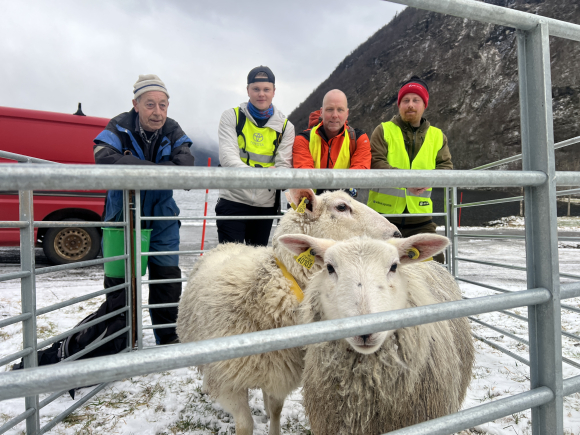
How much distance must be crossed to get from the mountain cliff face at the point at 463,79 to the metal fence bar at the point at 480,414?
38647 mm

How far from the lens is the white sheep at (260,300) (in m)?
2.00

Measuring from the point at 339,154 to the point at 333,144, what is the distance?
12 centimetres

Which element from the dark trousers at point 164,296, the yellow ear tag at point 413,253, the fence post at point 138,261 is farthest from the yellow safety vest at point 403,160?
the fence post at point 138,261

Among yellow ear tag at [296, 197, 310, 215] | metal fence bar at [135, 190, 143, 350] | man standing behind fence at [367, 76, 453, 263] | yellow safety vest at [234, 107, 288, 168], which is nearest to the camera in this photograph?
yellow ear tag at [296, 197, 310, 215]

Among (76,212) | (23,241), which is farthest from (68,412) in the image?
(76,212)

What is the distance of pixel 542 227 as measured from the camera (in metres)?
1.02

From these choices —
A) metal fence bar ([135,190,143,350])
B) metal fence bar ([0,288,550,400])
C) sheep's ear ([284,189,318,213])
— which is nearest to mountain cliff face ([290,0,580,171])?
sheep's ear ([284,189,318,213])

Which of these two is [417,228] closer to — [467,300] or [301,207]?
[301,207]

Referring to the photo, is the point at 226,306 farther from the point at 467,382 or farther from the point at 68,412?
the point at 467,382

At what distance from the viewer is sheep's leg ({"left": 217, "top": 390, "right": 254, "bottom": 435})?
80.4 inches

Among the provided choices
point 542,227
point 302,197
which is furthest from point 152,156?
point 542,227

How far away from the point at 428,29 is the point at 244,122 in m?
79.3

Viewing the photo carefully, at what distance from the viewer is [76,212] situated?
689 centimetres

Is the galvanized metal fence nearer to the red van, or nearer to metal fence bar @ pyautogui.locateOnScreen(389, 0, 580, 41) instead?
metal fence bar @ pyautogui.locateOnScreen(389, 0, 580, 41)
